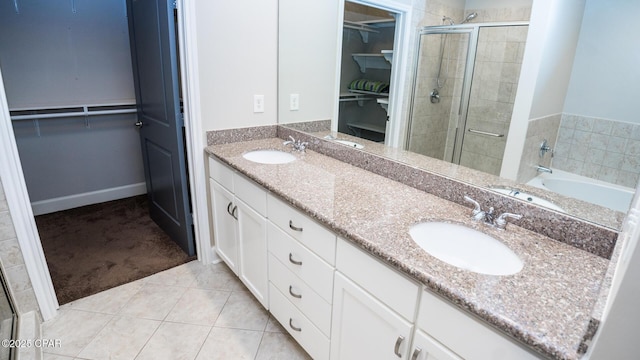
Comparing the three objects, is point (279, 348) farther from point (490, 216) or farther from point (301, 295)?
point (490, 216)

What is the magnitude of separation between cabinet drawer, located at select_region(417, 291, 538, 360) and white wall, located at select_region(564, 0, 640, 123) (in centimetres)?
71

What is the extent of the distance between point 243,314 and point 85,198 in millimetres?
2267

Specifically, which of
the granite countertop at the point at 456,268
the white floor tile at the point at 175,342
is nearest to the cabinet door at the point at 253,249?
the granite countertop at the point at 456,268

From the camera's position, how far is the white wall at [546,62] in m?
1.05

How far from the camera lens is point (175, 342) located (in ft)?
5.76

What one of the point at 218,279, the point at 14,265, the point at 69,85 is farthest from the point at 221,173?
the point at 69,85

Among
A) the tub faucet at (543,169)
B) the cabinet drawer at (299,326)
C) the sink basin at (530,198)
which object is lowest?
the cabinet drawer at (299,326)

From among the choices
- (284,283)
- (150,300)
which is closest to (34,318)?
(150,300)

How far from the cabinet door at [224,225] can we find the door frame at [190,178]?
3.7 inches

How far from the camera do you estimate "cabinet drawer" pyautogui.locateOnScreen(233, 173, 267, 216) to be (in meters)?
1.69

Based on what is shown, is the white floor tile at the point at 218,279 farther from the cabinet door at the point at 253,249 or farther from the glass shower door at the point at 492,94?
the glass shower door at the point at 492,94

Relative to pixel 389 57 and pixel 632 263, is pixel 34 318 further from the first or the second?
pixel 632 263

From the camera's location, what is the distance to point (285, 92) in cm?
241

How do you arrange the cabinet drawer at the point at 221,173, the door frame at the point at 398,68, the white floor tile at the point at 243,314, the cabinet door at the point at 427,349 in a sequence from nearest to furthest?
the cabinet door at the point at 427,349
the door frame at the point at 398,68
the white floor tile at the point at 243,314
the cabinet drawer at the point at 221,173
